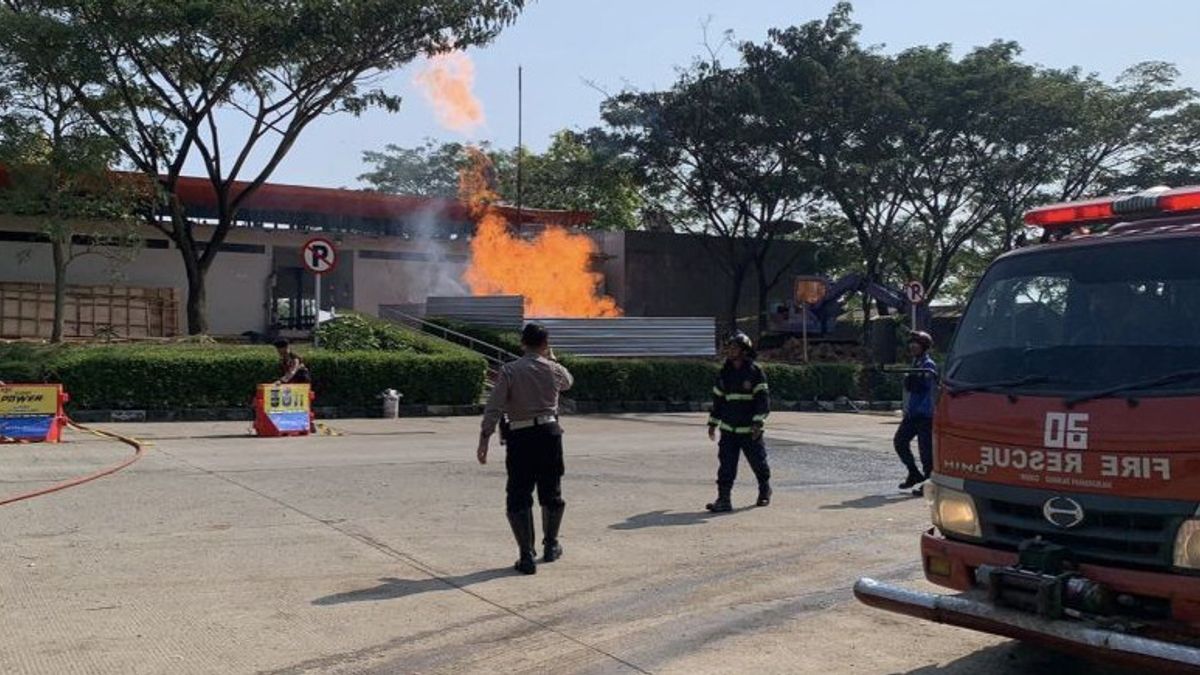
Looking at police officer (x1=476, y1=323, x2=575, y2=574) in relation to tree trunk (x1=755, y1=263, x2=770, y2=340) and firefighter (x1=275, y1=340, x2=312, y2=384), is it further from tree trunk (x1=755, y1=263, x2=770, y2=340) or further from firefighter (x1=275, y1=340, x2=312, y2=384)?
tree trunk (x1=755, y1=263, x2=770, y2=340)

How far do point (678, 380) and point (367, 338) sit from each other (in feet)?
22.0

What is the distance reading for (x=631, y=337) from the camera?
27.0 metres

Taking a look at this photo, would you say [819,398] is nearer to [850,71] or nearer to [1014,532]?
[850,71]

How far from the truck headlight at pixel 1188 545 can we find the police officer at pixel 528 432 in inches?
167

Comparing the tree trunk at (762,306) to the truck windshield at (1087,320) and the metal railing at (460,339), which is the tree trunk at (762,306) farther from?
the truck windshield at (1087,320)

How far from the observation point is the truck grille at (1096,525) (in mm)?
4664

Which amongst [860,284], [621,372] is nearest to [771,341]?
[860,284]

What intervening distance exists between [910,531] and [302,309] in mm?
30144

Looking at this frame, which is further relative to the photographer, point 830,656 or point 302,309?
point 302,309

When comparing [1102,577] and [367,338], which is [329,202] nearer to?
[367,338]

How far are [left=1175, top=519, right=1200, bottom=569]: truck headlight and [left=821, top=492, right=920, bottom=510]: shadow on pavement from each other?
255 inches

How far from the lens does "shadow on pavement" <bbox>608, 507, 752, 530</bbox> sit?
9.87 metres

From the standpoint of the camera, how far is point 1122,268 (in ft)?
18.0

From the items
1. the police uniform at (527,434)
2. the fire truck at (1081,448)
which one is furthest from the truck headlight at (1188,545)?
the police uniform at (527,434)
